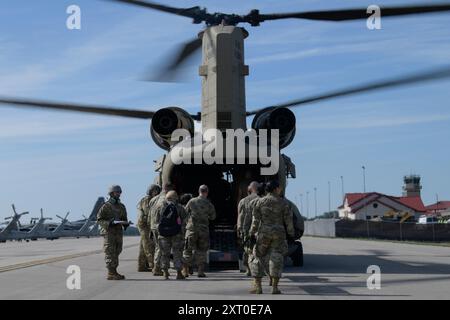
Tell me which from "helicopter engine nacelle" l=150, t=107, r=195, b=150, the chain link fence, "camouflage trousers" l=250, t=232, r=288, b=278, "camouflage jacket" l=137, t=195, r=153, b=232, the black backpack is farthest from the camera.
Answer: the chain link fence

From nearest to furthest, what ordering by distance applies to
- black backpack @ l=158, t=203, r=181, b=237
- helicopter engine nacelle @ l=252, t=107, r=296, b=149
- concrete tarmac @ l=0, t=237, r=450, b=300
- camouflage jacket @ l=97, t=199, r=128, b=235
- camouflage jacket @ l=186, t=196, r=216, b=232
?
concrete tarmac @ l=0, t=237, r=450, b=300 < black backpack @ l=158, t=203, r=181, b=237 < camouflage jacket @ l=97, t=199, r=128, b=235 < camouflage jacket @ l=186, t=196, r=216, b=232 < helicopter engine nacelle @ l=252, t=107, r=296, b=149

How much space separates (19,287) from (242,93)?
649 centimetres

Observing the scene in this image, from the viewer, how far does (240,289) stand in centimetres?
1027

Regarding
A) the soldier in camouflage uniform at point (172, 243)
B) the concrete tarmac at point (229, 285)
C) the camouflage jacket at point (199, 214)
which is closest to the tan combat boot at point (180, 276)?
the soldier in camouflage uniform at point (172, 243)

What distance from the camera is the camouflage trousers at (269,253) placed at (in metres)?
9.71

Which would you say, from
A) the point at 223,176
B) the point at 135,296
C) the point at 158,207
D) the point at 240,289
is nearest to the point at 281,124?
the point at 223,176

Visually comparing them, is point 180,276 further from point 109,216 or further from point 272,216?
point 272,216

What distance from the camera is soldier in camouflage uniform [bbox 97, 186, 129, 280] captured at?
1213 centimetres

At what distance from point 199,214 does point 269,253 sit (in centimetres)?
294

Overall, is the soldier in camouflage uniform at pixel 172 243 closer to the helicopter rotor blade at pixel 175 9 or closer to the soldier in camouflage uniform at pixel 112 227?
the soldier in camouflage uniform at pixel 112 227

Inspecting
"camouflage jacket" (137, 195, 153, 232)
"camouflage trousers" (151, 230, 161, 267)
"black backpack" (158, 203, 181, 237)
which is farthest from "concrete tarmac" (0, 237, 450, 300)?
"camouflage jacket" (137, 195, 153, 232)

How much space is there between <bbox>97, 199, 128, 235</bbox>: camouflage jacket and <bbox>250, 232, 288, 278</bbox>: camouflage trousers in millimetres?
3390

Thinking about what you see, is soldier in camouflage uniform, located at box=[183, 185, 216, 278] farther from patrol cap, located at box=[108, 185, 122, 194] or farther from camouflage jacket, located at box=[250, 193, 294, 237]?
camouflage jacket, located at box=[250, 193, 294, 237]
